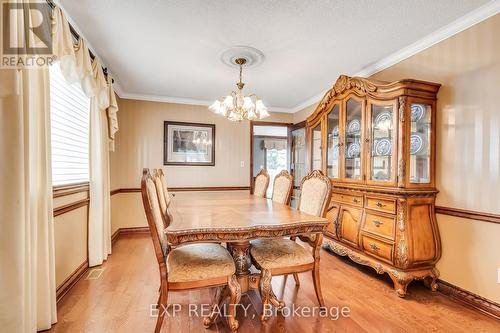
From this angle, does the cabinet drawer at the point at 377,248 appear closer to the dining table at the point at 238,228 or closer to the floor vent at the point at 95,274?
the dining table at the point at 238,228

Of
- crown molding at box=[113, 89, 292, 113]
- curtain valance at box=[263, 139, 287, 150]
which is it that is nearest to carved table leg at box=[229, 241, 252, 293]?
crown molding at box=[113, 89, 292, 113]

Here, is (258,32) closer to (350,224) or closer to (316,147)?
(316,147)

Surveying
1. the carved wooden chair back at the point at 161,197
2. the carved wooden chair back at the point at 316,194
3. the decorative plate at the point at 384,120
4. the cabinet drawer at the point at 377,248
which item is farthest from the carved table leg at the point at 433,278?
the carved wooden chair back at the point at 161,197

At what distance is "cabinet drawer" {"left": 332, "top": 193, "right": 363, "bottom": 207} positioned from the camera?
2658 mm

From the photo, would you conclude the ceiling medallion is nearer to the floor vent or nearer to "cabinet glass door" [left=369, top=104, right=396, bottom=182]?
"cabinet glass door" [left=369, top=104, right=396, bottom=182]

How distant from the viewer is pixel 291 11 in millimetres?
1893

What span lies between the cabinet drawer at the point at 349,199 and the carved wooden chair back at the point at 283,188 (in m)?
0.74

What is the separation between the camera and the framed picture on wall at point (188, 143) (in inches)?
169

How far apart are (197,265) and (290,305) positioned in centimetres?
92

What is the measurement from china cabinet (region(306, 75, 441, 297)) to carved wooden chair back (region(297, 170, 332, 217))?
0.72m

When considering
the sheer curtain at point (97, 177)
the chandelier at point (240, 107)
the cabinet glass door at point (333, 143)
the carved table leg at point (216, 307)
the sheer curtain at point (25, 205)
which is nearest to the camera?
the sheer curtain at point (25, 205)

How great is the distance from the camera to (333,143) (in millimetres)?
3184

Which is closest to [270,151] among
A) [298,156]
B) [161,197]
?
[298,156]

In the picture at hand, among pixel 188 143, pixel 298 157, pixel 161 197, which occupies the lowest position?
pixel 161 197
